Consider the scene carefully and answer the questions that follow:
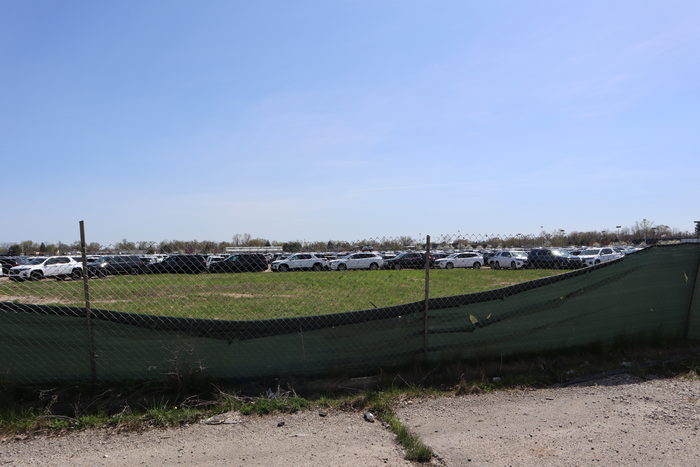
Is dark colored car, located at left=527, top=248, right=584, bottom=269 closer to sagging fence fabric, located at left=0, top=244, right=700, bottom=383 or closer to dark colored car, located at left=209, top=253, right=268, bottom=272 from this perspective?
dark colored car, located at left=209, top=253, right=268, bottom=272

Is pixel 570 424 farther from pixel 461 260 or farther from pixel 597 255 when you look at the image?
pixel 461 260

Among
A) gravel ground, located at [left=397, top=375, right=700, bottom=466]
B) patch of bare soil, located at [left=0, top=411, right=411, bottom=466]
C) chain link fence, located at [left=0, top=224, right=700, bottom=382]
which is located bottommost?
gravel ground, located at [left=397, top=375, right=700, bottom=466]

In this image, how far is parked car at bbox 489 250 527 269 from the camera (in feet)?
121

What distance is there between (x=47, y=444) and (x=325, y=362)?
2.55 metres

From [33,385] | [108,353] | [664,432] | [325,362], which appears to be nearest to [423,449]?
[325,362]

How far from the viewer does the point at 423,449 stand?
10.8 ft

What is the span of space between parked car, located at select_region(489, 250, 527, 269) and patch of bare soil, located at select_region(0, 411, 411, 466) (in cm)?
3521

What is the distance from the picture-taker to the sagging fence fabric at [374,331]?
172 inches

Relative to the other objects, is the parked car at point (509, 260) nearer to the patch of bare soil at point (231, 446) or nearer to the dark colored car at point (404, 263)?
the dark colored car at point (404, 263)

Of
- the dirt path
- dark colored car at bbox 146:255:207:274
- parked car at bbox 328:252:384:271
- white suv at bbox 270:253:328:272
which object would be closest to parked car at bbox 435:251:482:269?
parked car at bbox 328:252:384:271

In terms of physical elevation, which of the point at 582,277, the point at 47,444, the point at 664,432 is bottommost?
the point at 664,432

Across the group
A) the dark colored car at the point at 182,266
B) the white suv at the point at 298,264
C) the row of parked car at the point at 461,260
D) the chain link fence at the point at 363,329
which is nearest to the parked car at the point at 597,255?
the row of parked car at the point at 461,260

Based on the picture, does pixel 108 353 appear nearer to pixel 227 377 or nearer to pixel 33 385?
pixel 33 385

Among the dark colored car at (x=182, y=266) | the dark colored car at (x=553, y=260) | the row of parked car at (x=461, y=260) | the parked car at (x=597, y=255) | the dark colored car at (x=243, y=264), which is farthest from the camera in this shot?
the parked car at (x=597, y=255)
